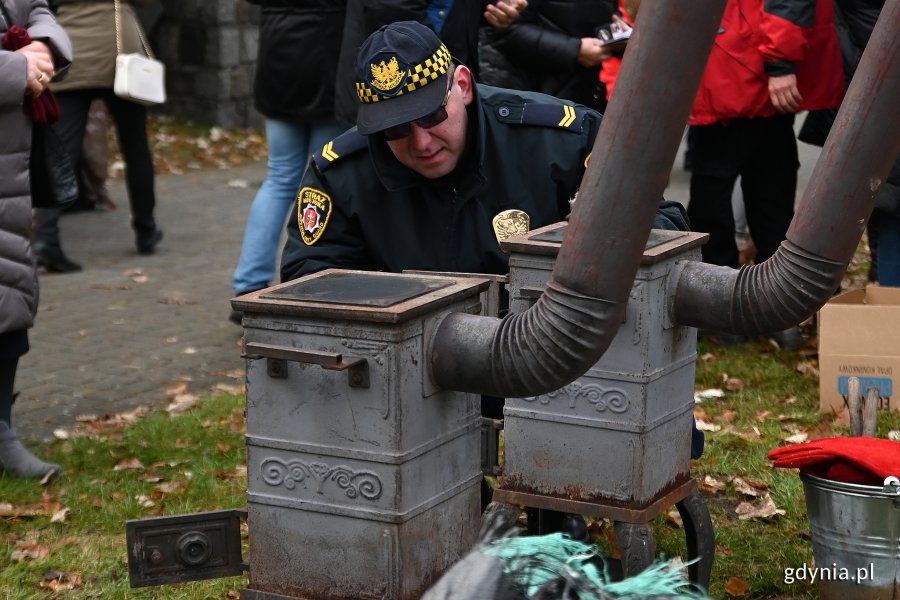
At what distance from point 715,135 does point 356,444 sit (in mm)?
3758

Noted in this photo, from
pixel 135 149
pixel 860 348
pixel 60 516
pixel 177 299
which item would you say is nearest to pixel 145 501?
pixel 60 516

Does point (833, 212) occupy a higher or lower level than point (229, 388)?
higher

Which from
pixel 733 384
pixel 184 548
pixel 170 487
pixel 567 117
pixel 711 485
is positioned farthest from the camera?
pixel 733 384

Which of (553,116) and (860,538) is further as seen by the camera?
(553,116)

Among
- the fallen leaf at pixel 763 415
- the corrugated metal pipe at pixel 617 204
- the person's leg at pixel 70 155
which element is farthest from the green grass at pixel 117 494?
the person's leg at pixel 70 155

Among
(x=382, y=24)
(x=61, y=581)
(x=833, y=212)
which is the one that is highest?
(x=382, y=24)

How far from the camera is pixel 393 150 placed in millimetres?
3457

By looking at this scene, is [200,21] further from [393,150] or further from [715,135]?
[393,150]

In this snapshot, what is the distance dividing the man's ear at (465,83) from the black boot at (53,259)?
467cm

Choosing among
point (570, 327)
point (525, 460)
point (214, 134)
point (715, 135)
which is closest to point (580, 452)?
point (525, 460)

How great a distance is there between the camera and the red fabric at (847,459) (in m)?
3.28

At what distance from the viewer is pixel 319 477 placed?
8.15 ft

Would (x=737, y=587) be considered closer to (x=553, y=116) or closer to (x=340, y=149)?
(x=553, y=116)

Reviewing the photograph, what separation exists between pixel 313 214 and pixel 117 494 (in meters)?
1.46
